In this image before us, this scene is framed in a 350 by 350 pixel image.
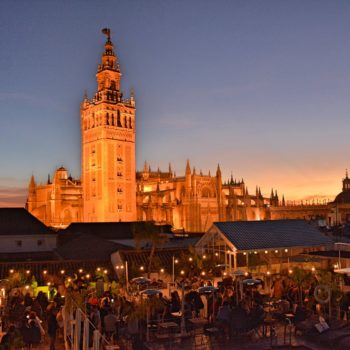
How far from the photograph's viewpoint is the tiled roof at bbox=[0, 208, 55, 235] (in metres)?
32.8

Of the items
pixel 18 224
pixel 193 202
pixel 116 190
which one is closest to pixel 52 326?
pixel 18 224

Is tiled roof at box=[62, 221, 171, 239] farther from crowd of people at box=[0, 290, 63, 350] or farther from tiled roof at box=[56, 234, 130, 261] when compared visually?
crowd of people at box=[0, 290, 63, 350]

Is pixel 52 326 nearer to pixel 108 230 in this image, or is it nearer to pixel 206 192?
pixel 108 230

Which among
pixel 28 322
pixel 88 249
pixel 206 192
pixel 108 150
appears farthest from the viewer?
pixel 206 192

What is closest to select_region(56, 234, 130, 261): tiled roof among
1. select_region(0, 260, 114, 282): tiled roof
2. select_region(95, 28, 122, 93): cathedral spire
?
select_region(0, 260, 114, 282): tiled roof

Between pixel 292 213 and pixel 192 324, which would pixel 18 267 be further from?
pixel 292 213

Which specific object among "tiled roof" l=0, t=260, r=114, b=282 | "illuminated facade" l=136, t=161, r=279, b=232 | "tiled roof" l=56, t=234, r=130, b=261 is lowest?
"tiled roof" l=0, t=260, r=114, b=282

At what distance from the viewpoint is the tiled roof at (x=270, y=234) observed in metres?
24.8

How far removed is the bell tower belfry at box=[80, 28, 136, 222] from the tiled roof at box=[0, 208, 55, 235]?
3921 cm

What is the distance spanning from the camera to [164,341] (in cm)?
1361

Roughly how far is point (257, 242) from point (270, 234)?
1772mm

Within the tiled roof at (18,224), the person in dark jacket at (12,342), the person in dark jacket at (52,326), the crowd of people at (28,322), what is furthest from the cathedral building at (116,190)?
the person in dark jacket at (12,342)

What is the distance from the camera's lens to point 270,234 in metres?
26.5

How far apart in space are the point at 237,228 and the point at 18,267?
1093 centimetres
